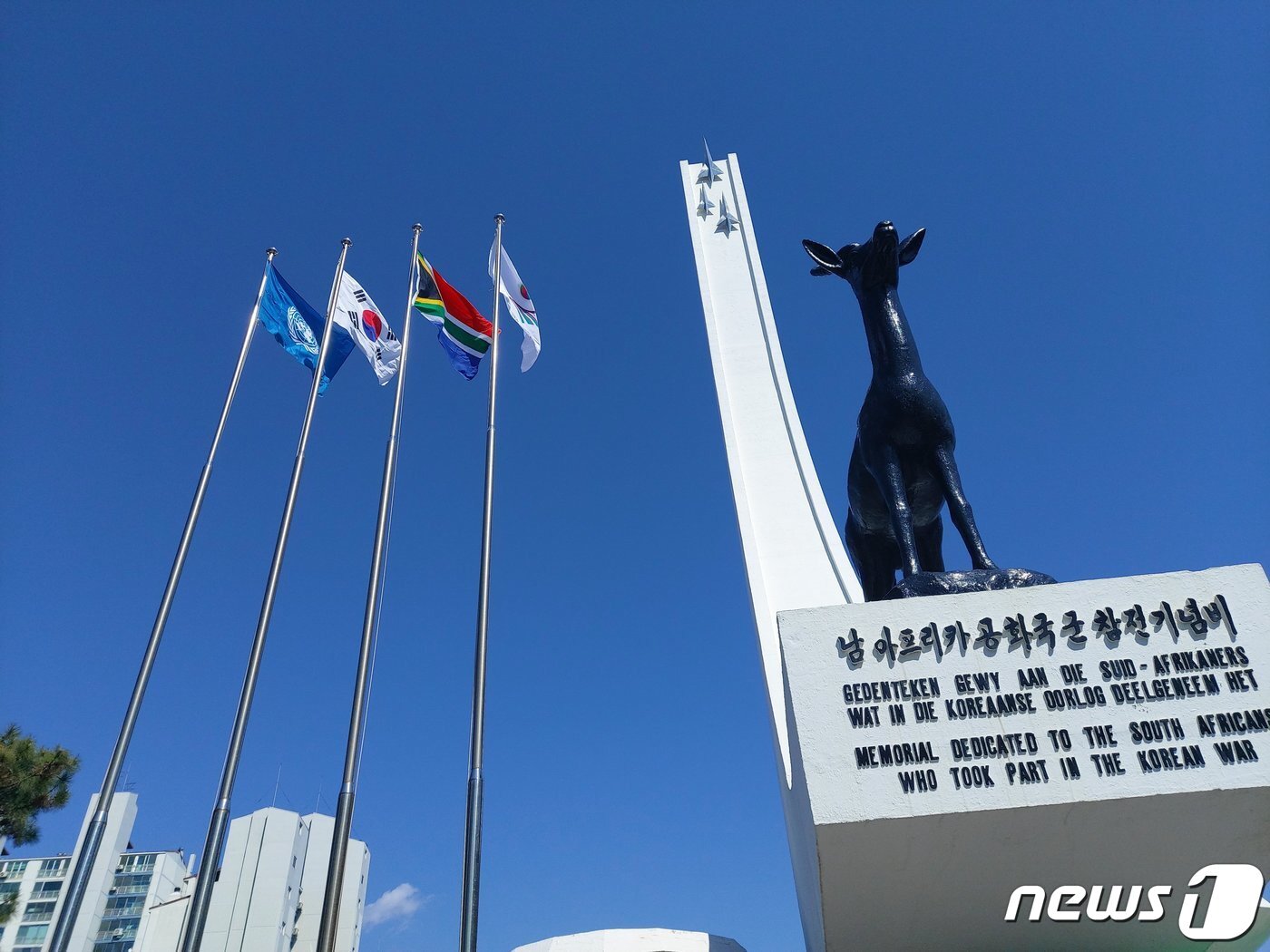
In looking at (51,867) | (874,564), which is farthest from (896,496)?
(51,867)

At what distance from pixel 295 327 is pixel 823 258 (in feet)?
24.2

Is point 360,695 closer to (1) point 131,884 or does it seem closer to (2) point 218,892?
(2) point 218,892

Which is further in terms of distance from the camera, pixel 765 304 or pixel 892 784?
pixel 765 304

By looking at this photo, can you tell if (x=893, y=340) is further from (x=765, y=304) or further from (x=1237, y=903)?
(x=765, y=304)

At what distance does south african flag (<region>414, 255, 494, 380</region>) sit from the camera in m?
11.0

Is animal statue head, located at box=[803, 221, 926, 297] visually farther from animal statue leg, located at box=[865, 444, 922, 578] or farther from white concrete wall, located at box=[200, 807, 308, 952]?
white concrete wall, located at box=[200, 807, 308, 952]

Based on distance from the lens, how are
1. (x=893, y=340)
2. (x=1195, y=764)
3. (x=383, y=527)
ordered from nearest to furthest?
(x=1195, y=764) → (x=893, y=340) → (x=383, y=527)

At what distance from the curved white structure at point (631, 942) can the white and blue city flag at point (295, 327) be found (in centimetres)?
724

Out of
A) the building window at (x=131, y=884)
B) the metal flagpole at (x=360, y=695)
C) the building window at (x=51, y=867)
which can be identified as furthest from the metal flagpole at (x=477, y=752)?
the building window at (x=51, y=867)

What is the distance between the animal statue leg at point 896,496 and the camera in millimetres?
6109

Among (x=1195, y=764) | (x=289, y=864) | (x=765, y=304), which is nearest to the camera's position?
(x=1195, y=764)

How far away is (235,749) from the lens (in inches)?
305

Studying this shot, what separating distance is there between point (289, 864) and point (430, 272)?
112 ft

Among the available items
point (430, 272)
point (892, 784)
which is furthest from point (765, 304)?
point (892, 784)
